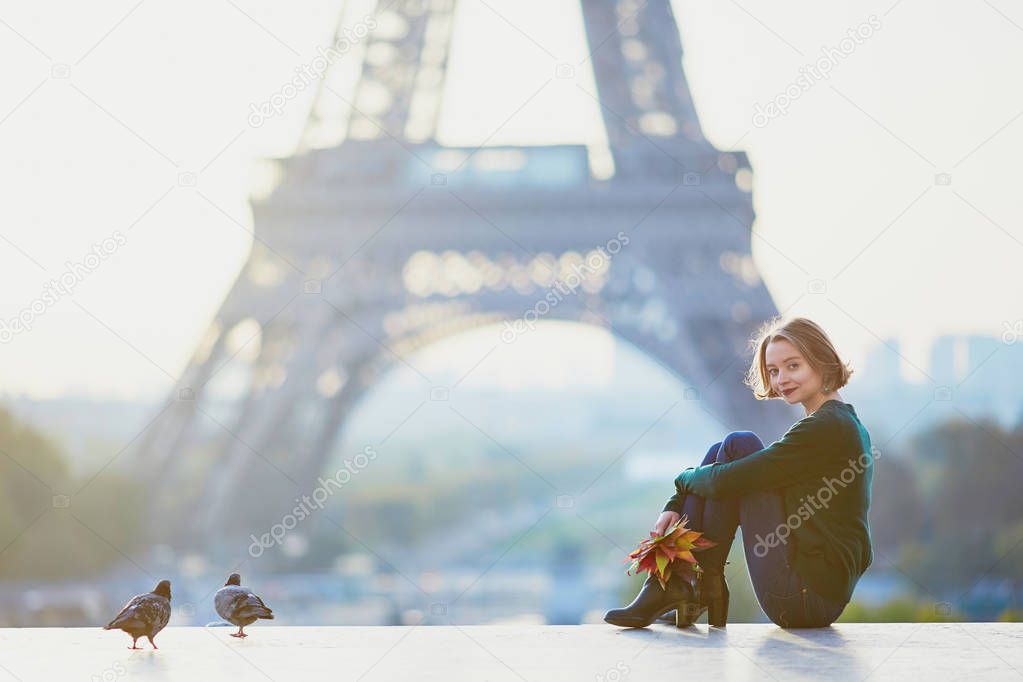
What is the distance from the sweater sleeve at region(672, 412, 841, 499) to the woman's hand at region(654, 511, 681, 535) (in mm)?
128

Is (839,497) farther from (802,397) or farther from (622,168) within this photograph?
(622,168)

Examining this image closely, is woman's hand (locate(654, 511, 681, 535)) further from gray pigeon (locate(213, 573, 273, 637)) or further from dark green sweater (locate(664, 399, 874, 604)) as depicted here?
gray pigeon (locate(213, 573, 273, 637))

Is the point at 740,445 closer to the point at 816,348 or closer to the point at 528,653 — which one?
the point at 816,348

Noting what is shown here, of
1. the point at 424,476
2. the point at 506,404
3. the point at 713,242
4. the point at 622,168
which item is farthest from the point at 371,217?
the point at 506,404

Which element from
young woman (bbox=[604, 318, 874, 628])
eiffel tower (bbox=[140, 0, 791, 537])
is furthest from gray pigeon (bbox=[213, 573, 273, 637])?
eiffel tower (bbox=[140, 0, 791, 537])

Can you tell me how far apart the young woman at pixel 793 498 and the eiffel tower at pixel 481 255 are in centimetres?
875

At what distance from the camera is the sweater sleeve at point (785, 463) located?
269cm

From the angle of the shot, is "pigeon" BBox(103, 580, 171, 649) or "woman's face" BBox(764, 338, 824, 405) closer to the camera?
"pigeon" BBox(103, 580, 171, 649)

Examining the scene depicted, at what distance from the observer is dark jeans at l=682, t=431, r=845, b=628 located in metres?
2.74

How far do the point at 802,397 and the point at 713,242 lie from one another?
9197 millimetres

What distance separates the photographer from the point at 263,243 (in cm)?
1222

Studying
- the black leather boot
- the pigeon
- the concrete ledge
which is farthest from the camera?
the black leather boot

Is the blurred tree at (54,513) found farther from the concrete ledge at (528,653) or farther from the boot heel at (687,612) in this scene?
the boot heel at (687,612)

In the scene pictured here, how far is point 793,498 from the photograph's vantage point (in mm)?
2734
